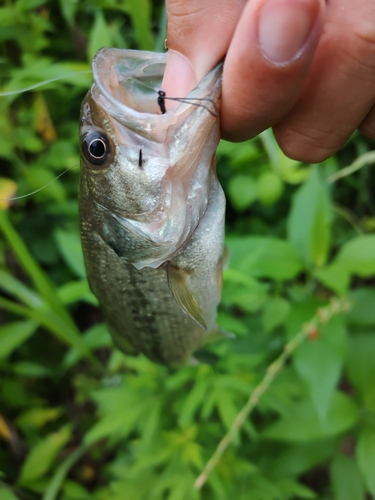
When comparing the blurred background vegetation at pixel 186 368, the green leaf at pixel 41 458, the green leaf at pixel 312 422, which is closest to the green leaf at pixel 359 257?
the blurred background vegetation at pixel 186 368

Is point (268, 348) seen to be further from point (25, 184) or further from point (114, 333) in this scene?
point (25, 184)

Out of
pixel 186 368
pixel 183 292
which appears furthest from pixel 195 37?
pixel 186 368

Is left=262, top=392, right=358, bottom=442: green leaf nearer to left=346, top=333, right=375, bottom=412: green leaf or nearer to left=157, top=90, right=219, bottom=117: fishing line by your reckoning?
left=346, top=333, right=375, bottom=412: green leaf

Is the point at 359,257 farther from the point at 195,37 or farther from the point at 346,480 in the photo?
the point at 195,37

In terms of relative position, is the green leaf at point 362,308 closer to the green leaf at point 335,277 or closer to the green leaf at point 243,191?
the green leaf at point 335,277

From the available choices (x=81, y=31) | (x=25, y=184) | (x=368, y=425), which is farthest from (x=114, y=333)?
(x=81, y=31)

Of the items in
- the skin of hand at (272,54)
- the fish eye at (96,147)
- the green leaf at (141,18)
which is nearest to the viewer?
the skin of hand at (272,54)
